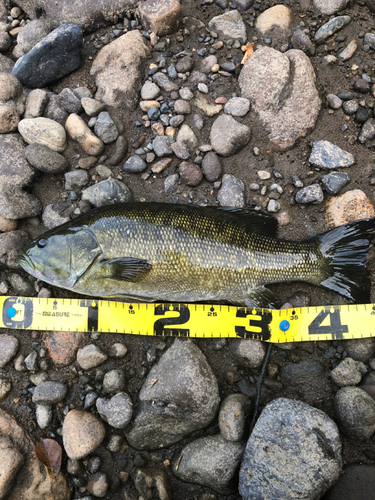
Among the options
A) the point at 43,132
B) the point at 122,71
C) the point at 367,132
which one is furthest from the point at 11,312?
the point at 367,132

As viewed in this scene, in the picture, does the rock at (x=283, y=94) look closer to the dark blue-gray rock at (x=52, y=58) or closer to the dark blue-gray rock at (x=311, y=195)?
the dark blue-gray rock at (x=311, y=195)

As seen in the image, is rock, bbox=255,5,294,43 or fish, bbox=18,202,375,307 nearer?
fish, bbox=18,202,375,307

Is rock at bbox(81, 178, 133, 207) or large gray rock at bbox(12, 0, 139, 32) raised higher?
large gray rock at bbox(12, 0, 139, 32)

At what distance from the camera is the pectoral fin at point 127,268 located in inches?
144

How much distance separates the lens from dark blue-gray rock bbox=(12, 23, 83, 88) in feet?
14.2

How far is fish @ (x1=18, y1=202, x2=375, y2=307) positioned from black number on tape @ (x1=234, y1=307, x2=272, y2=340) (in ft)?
0.41

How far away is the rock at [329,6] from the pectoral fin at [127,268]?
4315 millimetres

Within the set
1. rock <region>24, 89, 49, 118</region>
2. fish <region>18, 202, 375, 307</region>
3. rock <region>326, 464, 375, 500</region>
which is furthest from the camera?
rock <region>24, 89, 49, 118</region>

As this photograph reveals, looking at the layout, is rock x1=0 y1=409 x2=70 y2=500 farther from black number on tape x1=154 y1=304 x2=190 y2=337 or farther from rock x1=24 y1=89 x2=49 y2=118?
rock x1=24 y1=89 x2=49 y2=118

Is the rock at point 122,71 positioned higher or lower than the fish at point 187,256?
higher

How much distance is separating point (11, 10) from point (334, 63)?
487cm

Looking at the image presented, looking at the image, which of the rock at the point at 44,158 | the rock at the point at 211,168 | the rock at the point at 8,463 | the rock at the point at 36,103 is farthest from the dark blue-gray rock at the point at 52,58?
the rock at the point at 8,463

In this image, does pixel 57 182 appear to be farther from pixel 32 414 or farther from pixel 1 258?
pixel 32 414

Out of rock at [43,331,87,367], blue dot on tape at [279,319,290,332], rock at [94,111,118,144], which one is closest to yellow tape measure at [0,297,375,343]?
blue dot on tape at [279,319,290,332]
